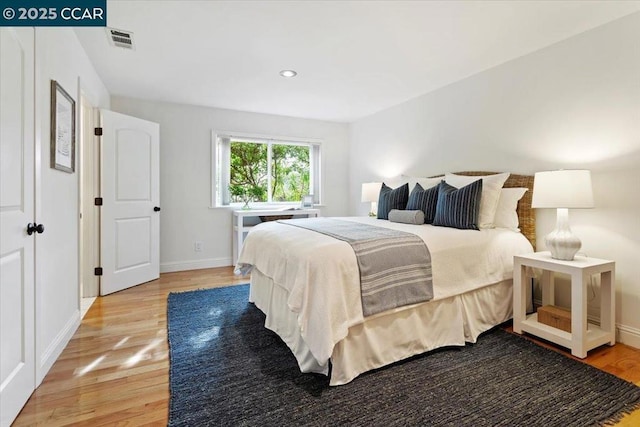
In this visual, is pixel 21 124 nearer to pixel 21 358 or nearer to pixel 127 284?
pixel 21 358

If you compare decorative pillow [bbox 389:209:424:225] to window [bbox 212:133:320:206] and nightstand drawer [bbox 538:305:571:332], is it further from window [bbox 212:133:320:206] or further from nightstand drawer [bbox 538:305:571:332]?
window [bbox 212:133:320:206]

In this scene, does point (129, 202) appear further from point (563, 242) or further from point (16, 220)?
point (563, 242)

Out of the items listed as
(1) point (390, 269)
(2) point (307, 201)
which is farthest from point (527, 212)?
(2) point (307, 201)

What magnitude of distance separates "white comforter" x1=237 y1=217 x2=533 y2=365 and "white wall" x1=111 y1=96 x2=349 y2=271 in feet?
6.30

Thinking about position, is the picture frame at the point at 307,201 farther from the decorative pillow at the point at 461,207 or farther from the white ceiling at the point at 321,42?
the decorative pillow at the point at 461,207

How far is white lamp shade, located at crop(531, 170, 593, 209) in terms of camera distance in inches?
82.4

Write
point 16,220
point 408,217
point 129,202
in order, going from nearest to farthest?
point 16,220
point 408,217
point 129,202

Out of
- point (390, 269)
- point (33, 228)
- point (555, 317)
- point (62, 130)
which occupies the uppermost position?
point (62, 130)

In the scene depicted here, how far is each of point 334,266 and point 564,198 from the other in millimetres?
1665

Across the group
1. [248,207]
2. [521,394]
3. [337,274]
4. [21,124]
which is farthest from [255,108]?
[521,394]

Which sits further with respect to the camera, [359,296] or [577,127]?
[577,127]

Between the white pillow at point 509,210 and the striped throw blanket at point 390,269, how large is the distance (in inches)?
42.0

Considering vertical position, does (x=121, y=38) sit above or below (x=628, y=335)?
above

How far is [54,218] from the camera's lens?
2057 millimetres
